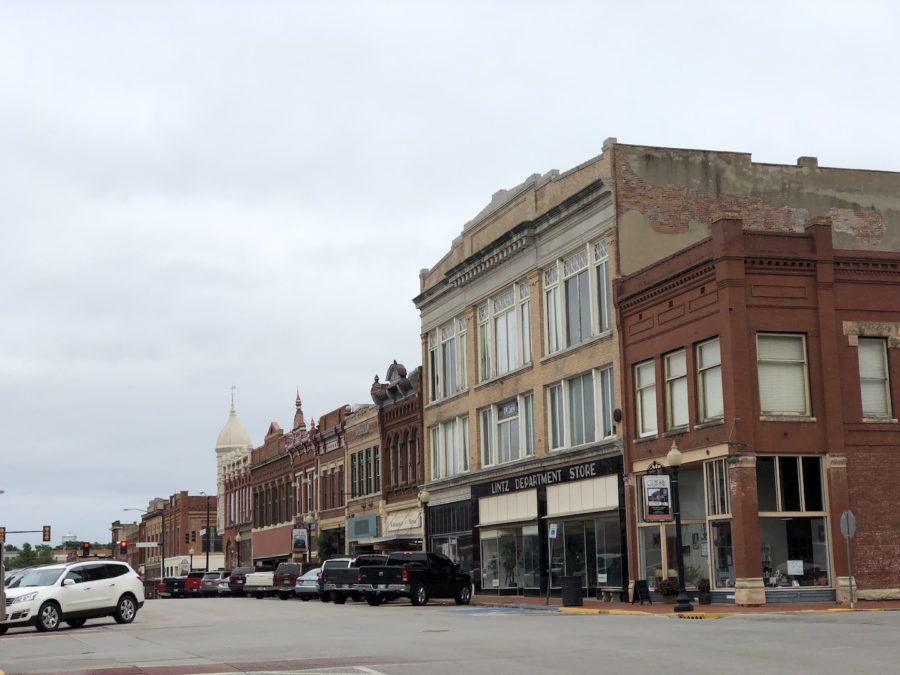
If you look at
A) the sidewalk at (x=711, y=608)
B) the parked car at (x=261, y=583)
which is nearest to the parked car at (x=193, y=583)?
the parked car at (x=261, y=583)

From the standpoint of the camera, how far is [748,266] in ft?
113

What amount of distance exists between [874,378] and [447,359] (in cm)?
2585

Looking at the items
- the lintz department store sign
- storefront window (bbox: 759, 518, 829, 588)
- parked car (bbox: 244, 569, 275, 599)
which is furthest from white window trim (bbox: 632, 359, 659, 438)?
parked car (bbox: 244, 569, 275, 599)

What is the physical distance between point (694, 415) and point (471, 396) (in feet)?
63.6

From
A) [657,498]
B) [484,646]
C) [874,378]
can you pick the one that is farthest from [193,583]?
[484,646]

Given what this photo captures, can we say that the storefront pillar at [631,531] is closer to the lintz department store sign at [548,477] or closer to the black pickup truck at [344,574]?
the lintz department store sign at [548,477]

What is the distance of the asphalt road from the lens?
17125 mm

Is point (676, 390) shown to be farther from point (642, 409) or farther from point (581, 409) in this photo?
point (581, 409)

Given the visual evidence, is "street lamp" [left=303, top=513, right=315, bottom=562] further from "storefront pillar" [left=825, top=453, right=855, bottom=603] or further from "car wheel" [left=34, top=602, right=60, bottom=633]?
"storefront pillar" [left=825, top=453, right=855, bottom=603]

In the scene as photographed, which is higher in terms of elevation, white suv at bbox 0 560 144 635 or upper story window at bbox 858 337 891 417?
upper story window at bbox 858 337 891 417

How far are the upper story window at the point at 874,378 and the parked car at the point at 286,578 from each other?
98.6 feet

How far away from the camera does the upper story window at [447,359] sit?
55.9m

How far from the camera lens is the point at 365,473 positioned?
2729 inches

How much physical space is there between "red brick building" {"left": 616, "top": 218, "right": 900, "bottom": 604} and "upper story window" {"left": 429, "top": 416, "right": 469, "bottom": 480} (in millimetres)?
19600
